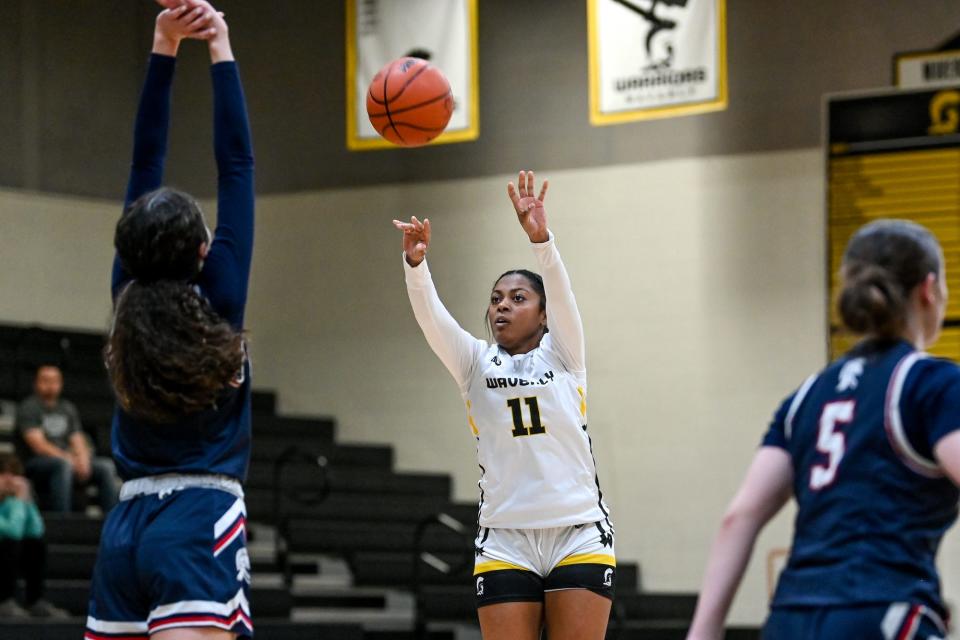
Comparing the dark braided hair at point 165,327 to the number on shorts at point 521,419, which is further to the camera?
the number on shorts at point 521,419

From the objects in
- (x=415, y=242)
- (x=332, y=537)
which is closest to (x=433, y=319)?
(x=415, y=242)

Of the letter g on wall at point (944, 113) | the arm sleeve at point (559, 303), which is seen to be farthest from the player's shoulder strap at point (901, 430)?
the letter g on wall at point (944, 113)

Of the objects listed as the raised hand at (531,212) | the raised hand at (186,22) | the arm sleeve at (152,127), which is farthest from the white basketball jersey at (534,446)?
the raised hand at (186,22)

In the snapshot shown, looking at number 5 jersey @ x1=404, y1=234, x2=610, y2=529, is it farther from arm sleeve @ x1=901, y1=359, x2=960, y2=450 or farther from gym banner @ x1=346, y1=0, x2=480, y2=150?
gym banner @ x1=346, y1=0, x2=480, y2=150

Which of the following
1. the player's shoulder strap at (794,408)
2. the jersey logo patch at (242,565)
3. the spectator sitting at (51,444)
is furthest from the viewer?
the spectator sitting at (51,444)

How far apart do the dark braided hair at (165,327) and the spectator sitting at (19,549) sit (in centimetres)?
619

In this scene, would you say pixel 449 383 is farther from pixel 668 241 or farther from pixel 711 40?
pixel 711 40

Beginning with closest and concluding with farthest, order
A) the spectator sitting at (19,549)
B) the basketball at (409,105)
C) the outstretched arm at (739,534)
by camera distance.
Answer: the outstretched arm at (739,534), the basketball at (409,105), the spectator sitting at (19,549)

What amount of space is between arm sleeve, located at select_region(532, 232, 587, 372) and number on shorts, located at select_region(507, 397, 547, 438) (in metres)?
0.25

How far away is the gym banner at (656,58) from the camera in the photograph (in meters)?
11.2

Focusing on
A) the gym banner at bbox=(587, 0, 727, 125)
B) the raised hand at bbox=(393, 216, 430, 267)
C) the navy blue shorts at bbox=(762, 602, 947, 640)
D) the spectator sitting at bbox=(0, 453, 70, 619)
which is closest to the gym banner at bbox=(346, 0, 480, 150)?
the gym banner at bbox=(587, 0, 727, 125)

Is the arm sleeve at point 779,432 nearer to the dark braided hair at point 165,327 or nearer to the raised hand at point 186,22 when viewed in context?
the dark braided hair at point 165,327

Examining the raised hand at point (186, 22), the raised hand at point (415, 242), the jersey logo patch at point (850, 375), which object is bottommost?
the jersey logo patch at point (850, 375)

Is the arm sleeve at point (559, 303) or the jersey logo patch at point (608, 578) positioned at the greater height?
the arm sleeve at point (559, 303)
